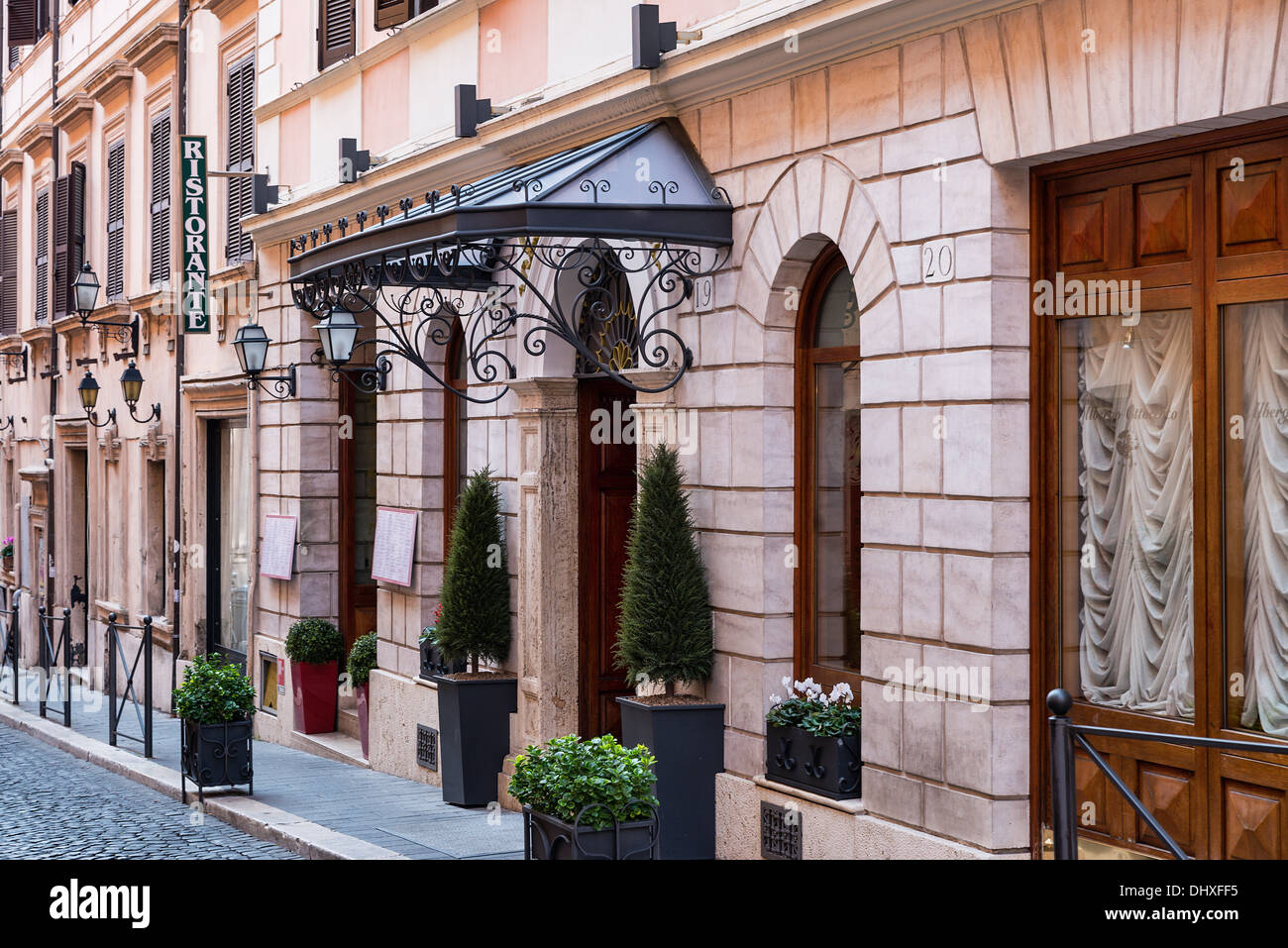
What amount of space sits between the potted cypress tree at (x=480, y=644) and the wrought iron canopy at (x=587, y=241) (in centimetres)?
142

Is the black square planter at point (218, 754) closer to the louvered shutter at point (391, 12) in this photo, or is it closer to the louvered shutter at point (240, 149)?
the louvered shutter at point (391, 12)

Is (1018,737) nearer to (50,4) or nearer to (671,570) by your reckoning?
(671,570)

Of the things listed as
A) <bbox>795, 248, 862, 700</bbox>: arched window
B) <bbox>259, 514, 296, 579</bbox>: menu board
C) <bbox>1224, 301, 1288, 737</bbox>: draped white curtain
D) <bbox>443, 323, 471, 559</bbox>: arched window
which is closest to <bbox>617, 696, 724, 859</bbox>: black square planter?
<bbox>795, 248, 862, 700</bbox>: arched window

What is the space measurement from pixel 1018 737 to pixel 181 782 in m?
7.66

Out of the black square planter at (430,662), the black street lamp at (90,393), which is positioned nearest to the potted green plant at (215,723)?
the black square planter at (430,662)

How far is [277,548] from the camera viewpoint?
1588 cm

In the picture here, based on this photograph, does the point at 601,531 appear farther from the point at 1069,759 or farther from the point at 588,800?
the point at 1069,759

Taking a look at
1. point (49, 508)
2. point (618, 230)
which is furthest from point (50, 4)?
point (618, 230)

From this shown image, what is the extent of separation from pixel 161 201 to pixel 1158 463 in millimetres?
15965

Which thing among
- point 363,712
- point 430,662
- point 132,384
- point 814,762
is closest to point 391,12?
point 430,662

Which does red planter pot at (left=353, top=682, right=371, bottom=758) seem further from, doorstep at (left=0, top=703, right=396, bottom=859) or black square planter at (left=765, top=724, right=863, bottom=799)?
black square planter at (left=765, top=724, right=863, bottom=799)

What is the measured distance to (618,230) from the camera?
888 cm

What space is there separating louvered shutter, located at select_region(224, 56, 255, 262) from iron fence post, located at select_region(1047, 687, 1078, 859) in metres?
12.5

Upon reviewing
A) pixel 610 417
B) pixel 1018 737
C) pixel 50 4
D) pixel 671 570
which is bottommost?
pixel 1018 737
